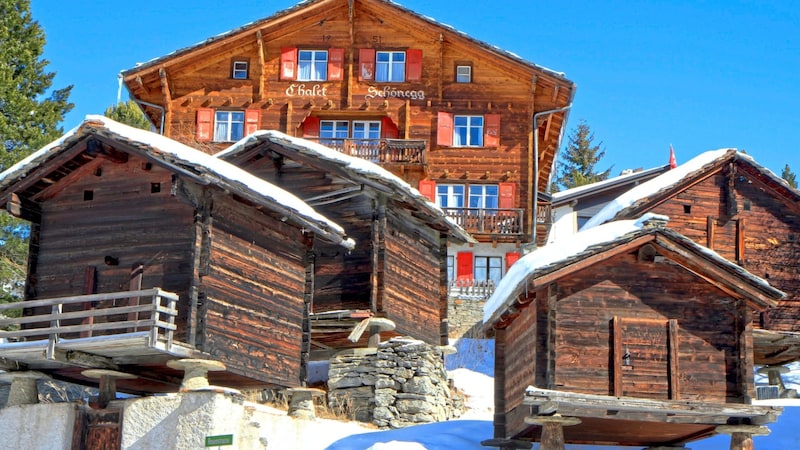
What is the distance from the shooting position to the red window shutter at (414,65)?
47281 mm

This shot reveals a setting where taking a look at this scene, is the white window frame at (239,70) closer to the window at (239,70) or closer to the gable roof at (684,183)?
the window at (239,70)

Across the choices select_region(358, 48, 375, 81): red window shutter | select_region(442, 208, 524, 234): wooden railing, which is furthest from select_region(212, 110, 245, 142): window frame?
select_region(442, 208, 524, 234): wooden railing

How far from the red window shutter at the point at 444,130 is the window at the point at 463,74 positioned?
4.94 ft

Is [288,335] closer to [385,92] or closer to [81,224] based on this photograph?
[81,224]

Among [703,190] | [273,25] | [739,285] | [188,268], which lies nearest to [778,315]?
[703,190]

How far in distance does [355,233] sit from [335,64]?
1767 cm

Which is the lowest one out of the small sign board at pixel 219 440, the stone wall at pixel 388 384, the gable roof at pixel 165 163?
the small sign board at pixel 219 440

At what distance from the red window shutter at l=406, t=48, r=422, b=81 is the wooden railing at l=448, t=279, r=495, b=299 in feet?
27.9

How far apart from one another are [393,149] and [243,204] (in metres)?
21.0

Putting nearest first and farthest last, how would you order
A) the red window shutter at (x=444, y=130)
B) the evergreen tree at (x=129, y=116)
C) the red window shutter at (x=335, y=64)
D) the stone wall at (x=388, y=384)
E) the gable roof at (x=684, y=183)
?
the stone wall at (x=388, y=384) < the gable roof at (x=684, y=183) < the red window shutter at (x=444, y=130) < the red window shutter at (x=335, y=64) < the evergreen tree at (x=129, y=116)

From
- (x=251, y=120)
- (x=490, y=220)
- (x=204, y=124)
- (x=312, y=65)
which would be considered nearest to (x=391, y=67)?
(x=312, y=65)

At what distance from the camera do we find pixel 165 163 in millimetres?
24125

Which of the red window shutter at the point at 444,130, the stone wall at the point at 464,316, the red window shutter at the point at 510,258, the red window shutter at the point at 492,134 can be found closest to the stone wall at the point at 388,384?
the stone wall at the point at 464,316

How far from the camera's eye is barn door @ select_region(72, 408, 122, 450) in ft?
80.7
